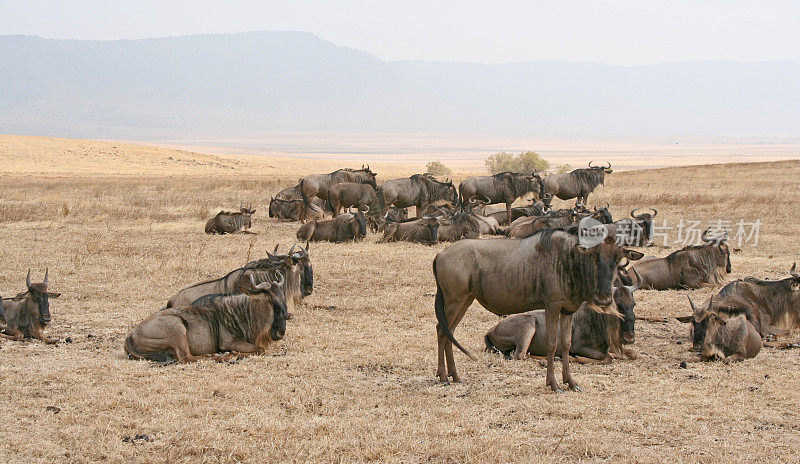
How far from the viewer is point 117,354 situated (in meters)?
8.47

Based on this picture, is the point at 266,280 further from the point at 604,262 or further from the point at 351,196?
the point at 351,196

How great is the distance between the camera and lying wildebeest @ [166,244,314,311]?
9.40 metres

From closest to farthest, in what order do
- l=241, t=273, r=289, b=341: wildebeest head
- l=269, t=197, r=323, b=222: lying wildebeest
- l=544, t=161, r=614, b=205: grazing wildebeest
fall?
l=241, t=273, r=289, b=341: wildebeest head → l=269, t=197, r=323, b=222: lying wildebeest → l=544, t=161, r=614, b=205: grazing wildebeest

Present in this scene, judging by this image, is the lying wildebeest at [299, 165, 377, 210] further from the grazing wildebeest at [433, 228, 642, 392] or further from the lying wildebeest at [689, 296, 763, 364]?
Result: the grazing wildebeest at [433, 228, 642, 392]

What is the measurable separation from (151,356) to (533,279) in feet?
12.8

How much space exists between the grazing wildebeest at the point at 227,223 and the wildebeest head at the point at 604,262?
1296cm

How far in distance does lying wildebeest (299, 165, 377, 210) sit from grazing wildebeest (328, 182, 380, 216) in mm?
945

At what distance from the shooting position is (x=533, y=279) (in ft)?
23.8

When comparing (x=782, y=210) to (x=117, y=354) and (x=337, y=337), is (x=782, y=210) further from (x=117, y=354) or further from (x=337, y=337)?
(x=117, y=354)

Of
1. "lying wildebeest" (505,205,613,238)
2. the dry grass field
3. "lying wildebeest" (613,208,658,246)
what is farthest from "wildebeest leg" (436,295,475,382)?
"lying wildebeest" (613,208,658,246)

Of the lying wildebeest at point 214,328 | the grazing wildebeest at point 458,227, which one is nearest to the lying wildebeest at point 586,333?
the lying wildebeest at point 214,328

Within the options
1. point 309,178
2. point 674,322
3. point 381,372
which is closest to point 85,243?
point 309,178

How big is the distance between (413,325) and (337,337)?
1.11 meters

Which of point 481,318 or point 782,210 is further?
point 782,210
